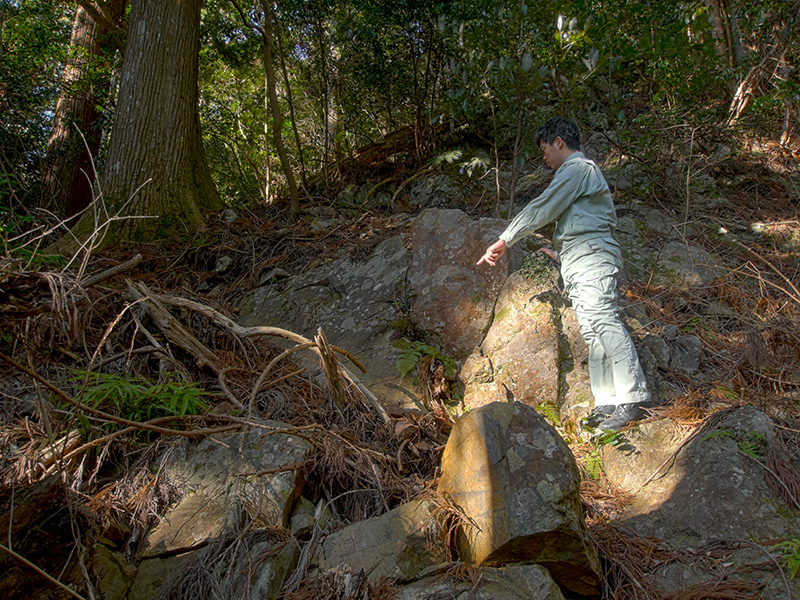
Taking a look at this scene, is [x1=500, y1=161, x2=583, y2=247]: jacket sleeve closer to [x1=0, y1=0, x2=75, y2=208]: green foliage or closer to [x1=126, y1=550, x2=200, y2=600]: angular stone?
[x1=126, y1=550, x2=200, y2=600]: angular stone

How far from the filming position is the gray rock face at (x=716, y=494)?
2.41 meters

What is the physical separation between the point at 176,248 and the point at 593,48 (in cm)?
483

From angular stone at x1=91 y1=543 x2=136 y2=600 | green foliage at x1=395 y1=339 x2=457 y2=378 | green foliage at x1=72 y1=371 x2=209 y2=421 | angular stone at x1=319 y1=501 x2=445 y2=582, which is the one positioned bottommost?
angular stone at x1=319 y1=501 x2=445 y2=582

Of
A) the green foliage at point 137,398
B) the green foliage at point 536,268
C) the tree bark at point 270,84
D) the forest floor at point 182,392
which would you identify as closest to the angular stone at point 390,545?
the forest floor at point 182,392

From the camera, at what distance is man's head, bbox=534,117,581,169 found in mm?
3516

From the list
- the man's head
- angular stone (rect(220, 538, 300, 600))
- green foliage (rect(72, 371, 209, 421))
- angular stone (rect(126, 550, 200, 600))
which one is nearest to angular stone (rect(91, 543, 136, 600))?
angular stone (rect(126, 550, 200, 600))

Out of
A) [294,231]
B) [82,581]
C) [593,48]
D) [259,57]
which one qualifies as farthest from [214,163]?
[82,581]

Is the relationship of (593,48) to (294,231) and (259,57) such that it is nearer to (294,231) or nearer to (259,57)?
(294,231)

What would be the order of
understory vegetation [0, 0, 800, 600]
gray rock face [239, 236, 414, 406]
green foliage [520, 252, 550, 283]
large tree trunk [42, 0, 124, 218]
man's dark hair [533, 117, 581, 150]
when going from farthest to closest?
large tree trunk [42, 0, 124, 218], gray rock face [239, 236, 414, 406], green foliage [520, 252, 550, 283], man's dark hair [533, 117, 581, 150], understory vegetation [0, 0, 800, 600]

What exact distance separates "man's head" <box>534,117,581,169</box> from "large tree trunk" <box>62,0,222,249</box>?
4099 mm

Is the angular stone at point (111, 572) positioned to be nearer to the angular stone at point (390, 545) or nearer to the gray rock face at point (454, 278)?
the angular stone at point (390, 545)

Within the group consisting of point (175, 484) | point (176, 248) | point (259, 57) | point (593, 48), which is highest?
point (259, 57)

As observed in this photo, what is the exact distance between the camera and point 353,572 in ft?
7.00

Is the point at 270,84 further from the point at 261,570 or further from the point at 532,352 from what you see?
the point at 261,570
